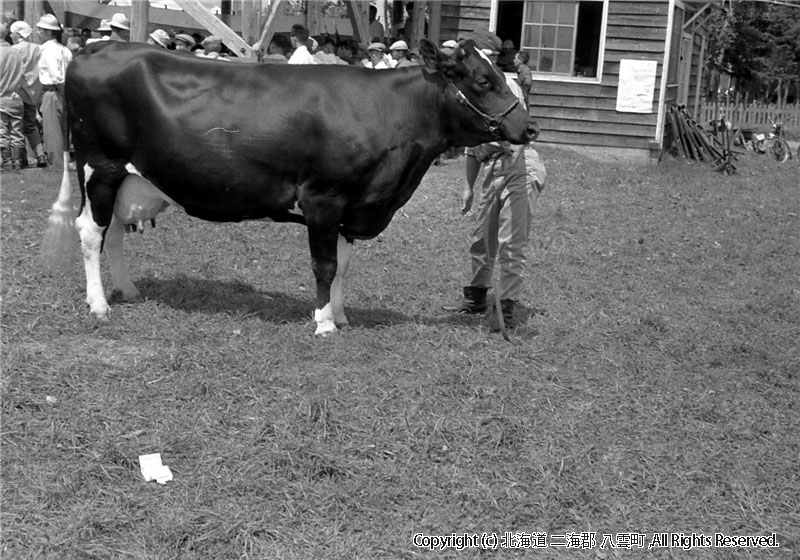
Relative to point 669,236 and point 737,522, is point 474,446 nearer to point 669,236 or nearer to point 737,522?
point 737,522

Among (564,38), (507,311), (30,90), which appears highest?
(564,38)

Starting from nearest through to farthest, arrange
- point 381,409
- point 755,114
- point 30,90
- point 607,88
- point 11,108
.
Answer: point 381,409, point 11,108, point 30,90, point 607,88, point 755,114

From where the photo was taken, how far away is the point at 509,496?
4.48 meters

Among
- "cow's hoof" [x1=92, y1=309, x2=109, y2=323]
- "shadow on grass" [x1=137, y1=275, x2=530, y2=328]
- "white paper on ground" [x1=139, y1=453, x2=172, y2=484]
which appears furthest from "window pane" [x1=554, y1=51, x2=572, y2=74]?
"white paper on ground" [x1=139, y1=453, x2=172, y2=484]

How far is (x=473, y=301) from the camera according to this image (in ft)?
24.6

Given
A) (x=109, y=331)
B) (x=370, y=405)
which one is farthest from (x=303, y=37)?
(x=370, y=405)

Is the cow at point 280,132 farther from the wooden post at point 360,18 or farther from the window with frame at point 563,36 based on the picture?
the window with frame at point 563,36

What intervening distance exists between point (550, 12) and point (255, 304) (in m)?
12.7

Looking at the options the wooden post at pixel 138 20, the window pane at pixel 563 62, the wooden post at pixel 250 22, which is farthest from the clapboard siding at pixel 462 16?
the wooden post at pixel 138 20

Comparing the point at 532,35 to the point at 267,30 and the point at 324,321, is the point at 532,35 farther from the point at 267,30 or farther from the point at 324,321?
the point at 324,321

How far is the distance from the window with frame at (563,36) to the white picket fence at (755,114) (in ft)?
39.8

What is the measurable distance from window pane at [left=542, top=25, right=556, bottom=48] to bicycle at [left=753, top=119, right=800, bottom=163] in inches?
260

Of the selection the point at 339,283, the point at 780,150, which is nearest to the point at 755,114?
the point at 780,150

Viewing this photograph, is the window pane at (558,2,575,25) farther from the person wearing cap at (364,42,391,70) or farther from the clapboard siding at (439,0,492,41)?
the person wearing cap at (364,42,391,70)
